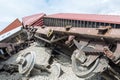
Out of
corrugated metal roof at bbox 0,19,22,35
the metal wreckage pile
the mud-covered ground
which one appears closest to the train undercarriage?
the metal wreckage pile

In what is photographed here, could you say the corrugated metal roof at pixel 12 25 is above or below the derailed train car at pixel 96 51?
below

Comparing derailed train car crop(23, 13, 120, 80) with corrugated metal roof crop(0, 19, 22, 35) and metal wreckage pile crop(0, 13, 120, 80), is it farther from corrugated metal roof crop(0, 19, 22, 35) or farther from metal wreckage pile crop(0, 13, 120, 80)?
corrugated metal roof crop(0, 19, 22, 35)

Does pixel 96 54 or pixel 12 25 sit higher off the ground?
pixel 96 54

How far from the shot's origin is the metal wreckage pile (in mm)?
4324

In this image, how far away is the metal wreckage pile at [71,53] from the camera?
432 centimetres

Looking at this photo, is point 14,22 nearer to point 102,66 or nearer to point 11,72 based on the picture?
point 11,72

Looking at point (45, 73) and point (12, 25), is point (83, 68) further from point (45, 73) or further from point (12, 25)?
point (12, 25)

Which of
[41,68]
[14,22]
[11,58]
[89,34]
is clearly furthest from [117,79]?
[14,22]

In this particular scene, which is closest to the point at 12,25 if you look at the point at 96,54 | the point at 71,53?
the point at 71,53

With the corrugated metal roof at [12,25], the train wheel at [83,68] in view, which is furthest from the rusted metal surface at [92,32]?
the corrugated metal roof at [12,25]

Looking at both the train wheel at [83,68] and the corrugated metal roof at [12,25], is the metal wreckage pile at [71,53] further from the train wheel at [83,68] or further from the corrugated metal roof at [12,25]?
the corrugated metal roof at [12,25]

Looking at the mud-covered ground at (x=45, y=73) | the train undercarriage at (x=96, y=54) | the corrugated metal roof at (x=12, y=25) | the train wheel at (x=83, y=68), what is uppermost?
the train undercarriage at (x=96, y=54)

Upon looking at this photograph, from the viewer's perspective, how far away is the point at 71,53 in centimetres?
676

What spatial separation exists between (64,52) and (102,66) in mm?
A: 3106
